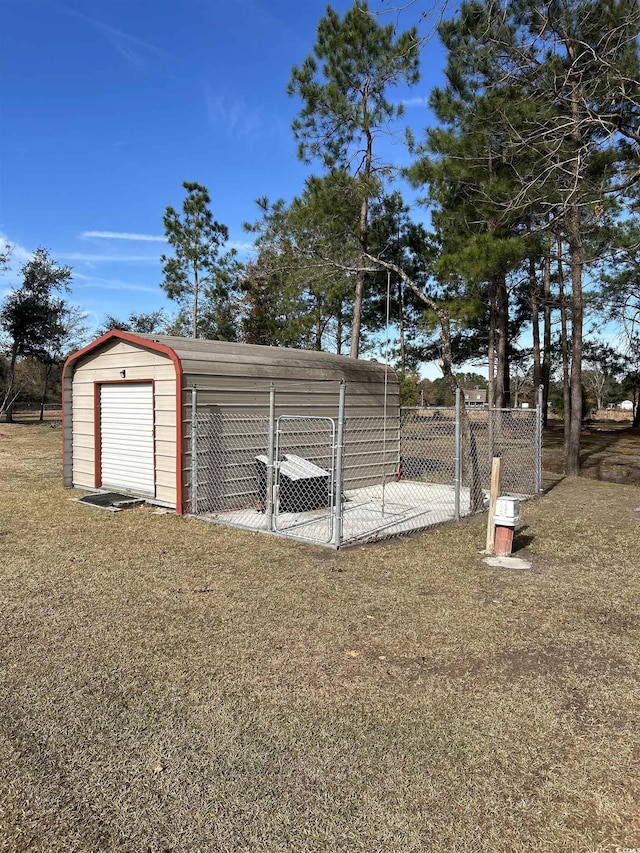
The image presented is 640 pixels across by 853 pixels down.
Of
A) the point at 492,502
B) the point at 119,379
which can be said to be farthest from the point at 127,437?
the point at 492,502

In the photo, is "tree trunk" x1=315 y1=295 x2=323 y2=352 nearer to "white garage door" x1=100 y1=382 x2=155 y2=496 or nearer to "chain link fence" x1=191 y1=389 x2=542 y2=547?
"chain link fence" x1=191 y1=389 x2=542 y2=547

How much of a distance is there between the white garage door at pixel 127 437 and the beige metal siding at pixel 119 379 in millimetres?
194

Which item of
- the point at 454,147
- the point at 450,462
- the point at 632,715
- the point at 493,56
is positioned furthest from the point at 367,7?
the point at 632,715

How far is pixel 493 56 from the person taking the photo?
325 inches

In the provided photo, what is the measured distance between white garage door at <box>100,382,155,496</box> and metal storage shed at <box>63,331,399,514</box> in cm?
1

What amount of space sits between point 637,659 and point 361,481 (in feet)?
21.0

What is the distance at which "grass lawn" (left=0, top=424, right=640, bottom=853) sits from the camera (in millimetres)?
1979

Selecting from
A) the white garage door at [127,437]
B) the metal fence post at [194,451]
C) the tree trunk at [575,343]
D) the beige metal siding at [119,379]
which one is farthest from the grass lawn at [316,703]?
the tree trunk at [575,343]

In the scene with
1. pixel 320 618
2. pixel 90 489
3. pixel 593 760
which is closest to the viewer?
pixel 593 760

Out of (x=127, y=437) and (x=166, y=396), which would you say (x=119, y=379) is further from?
(x=166, y=396)

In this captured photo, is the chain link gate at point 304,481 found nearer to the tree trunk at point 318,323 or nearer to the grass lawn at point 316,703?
the grass lawn at point 316,703

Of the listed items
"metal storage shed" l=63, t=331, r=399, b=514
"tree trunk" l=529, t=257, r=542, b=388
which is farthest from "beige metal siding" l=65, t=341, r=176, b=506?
"tree trunk" l=529, t=257, r=542, b=388

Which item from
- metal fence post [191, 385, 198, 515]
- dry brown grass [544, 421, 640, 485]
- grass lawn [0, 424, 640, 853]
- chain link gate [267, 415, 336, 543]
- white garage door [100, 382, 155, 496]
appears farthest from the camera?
dry brown grass [544, 421, 640, 485]

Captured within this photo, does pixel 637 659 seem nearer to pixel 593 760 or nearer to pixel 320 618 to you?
pixel 593 760
